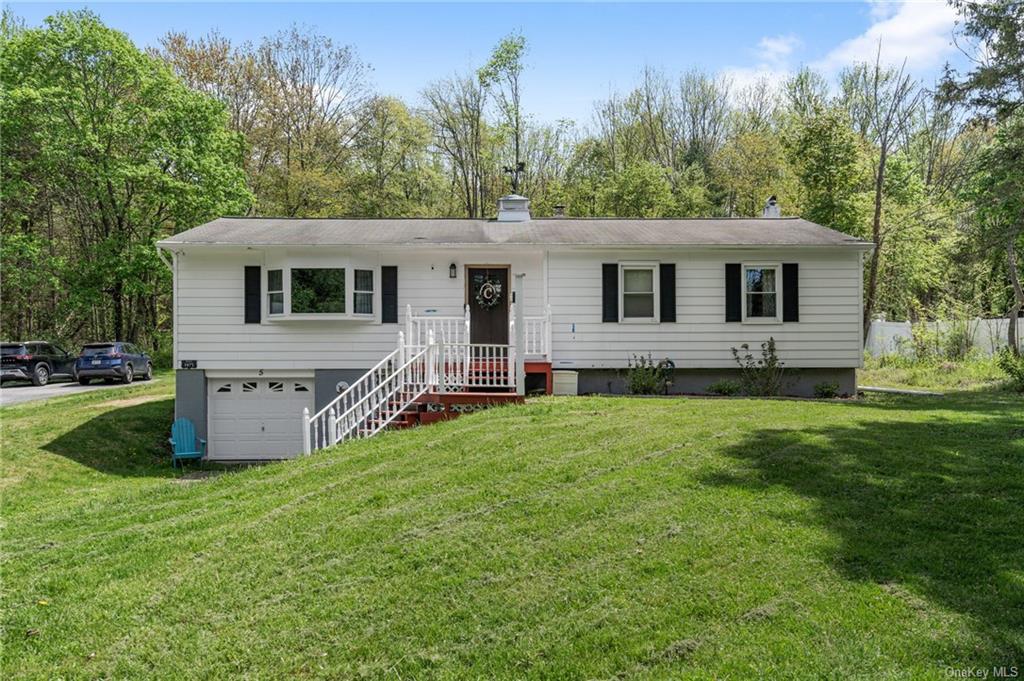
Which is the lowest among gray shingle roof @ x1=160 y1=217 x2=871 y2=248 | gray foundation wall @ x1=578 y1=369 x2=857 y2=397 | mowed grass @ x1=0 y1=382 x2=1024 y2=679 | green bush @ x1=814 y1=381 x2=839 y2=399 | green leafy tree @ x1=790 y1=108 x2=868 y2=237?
mowed grass @ x1=0 y1=382 x2=1024 y2=679

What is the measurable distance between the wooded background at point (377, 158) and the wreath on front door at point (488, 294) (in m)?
12.0

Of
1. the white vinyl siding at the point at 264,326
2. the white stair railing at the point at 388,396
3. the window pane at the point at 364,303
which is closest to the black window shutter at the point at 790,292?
the white vinyl siding at the point at 264,326

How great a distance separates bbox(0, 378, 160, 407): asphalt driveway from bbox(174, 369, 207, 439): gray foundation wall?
643 centimetres

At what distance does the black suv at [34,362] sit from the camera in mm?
21812

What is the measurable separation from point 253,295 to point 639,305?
753cm

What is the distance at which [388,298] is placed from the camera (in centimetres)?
1375

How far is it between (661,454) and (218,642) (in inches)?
162

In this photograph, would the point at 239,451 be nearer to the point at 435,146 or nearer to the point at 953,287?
the point at 435,146

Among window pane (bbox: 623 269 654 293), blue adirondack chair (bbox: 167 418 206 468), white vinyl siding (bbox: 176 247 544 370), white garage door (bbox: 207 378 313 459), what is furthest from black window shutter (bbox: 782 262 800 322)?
blue adirondack chair (bbox: 167 418 206 468)

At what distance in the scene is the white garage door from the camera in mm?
14102

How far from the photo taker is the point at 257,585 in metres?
4.88

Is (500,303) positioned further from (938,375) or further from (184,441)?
(938,375)

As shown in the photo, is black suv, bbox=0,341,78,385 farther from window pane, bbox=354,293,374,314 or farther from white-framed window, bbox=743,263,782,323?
white-framed window, bbox=743,263,782,323

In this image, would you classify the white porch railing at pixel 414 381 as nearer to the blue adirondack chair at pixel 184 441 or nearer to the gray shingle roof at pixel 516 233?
the gray shingle roof at pixel 516 233
